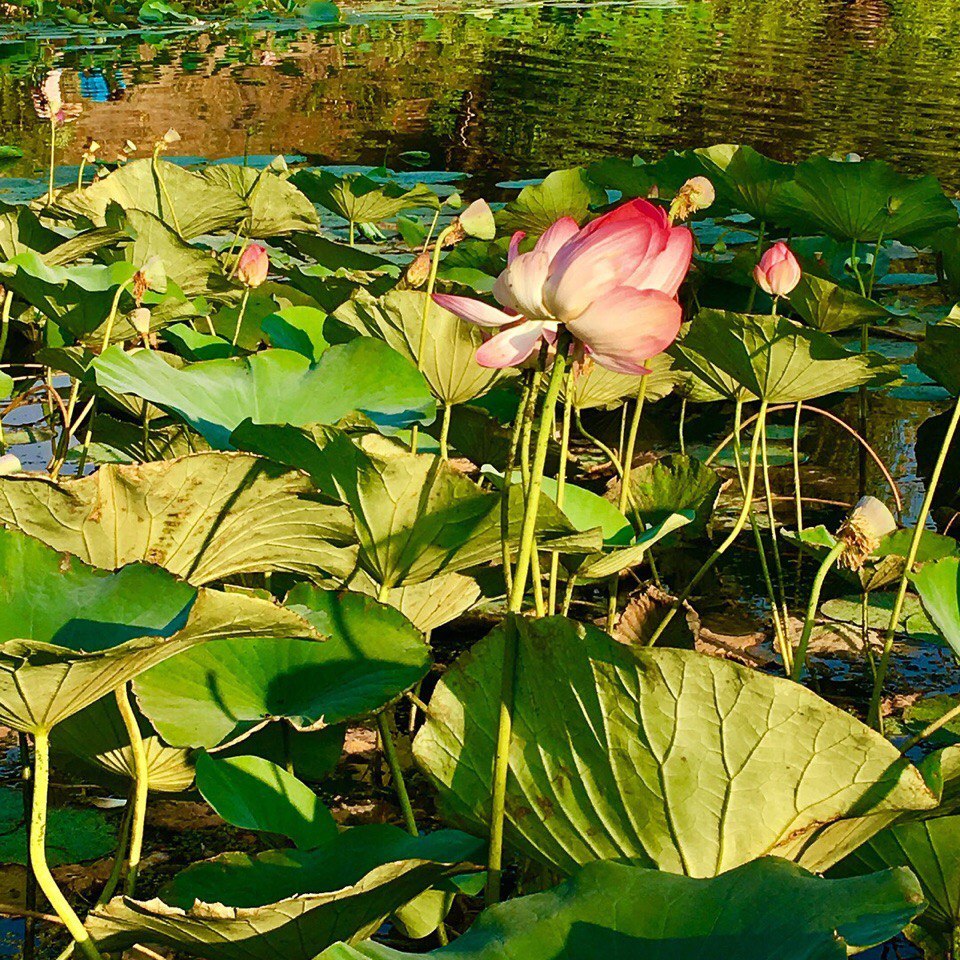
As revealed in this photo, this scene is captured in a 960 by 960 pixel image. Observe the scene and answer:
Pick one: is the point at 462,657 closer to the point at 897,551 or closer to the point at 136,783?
the point at 136,783

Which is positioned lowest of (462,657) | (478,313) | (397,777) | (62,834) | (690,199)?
(62,834)

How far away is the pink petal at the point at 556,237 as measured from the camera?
81 centimetres

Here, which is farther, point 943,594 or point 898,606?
point 898,606

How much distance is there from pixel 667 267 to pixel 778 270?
0.87 metres

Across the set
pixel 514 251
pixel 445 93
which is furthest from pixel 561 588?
pixel 445 93

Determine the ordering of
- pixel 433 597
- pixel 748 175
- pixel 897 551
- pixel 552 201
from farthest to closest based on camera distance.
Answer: pixel 552 201 < pixel 748 175 < pixel 897 551 < pixel 433 597

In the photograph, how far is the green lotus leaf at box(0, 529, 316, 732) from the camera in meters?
0.77

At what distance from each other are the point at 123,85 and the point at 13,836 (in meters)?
6.73

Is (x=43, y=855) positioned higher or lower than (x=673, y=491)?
higher

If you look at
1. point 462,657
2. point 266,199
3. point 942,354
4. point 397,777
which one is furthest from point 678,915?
point 266,199

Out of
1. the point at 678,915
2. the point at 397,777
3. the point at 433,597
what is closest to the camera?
the point at 678,915

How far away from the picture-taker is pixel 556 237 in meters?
0.84

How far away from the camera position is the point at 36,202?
279 cm

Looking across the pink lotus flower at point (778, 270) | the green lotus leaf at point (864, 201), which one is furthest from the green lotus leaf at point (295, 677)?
the green lotus leaf at point (864, 201)
